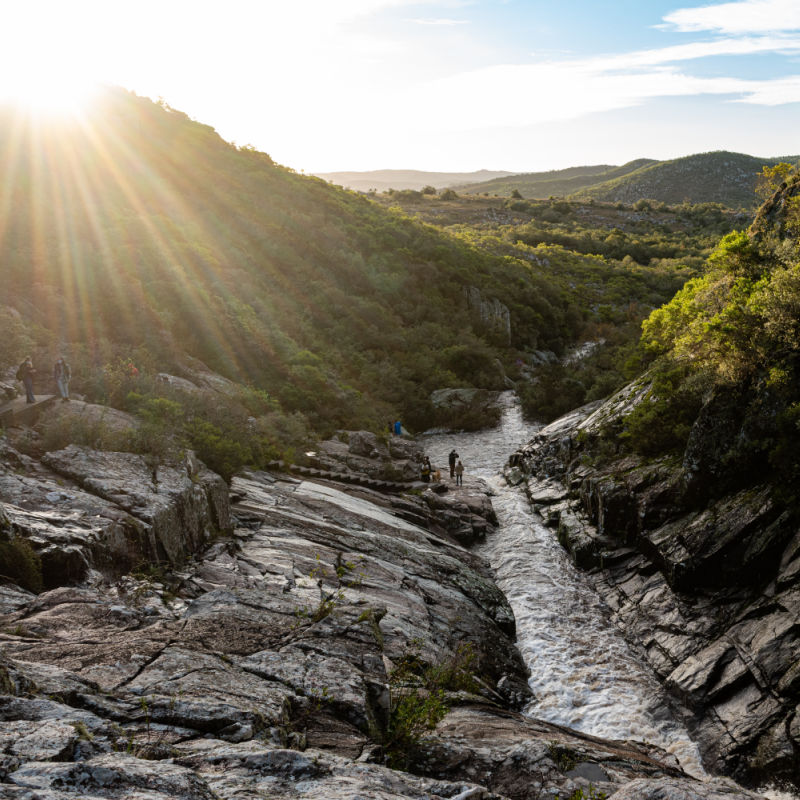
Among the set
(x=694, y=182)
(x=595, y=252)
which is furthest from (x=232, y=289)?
(x=694, y=182)

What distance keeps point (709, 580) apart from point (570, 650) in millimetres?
3792

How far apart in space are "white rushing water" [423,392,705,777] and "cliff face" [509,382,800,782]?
46 centimetres

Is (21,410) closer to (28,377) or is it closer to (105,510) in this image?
(28,377)

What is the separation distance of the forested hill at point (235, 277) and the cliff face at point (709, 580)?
47.2ft

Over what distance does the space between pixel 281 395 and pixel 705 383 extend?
1876 centimetres

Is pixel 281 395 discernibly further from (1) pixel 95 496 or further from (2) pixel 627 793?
(2) pixel 627 793

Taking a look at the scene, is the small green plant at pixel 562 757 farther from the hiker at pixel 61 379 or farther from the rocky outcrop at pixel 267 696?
the hiker at pixel 61 379

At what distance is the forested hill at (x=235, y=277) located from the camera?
25.9m

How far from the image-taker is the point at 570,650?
15.4m

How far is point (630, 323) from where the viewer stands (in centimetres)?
5206

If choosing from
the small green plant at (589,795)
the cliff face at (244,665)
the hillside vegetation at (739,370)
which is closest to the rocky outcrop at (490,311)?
the hillside vegetation at (739,370)

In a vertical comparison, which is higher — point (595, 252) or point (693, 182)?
point (693, 182)

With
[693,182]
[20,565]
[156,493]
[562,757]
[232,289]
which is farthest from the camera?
[693,182]

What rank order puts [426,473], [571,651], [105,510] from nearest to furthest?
1. [105,510]
2. [571,651]
3. [426,473]
